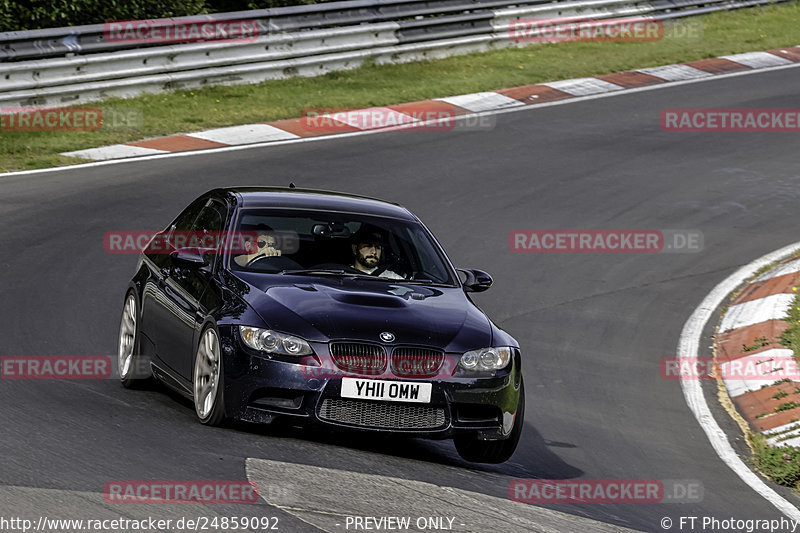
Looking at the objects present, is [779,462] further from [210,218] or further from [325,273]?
[210,218]

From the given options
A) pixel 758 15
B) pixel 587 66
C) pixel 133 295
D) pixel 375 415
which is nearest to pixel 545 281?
pixel 133 295

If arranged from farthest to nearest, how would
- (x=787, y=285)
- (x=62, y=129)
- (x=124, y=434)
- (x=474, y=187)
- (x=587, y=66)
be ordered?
(x=587, y=66), (x=62, y=129), (x=474, y=187), (x=787, y=285), (x=124, y=434)

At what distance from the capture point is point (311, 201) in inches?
351

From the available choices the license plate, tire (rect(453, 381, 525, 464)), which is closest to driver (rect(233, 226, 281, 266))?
the license plate

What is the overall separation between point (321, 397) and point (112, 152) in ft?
32.5

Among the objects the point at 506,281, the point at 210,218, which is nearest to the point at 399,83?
the point at 506,281

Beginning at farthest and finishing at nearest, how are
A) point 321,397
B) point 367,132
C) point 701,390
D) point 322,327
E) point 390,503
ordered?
1. point 367,132
2. point 701,390
3. point 322,327
4. point 321,397
5. point 390,503

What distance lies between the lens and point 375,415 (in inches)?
288

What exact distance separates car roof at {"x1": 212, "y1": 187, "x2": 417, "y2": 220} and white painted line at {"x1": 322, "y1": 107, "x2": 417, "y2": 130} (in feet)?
30.2

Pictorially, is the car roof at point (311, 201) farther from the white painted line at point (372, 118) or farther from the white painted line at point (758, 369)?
the white painted line at point (372, 118)

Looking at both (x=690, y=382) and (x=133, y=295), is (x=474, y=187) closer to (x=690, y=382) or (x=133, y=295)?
(x=690, y=382)

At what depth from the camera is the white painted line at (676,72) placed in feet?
73.5

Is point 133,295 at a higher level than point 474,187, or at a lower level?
higher

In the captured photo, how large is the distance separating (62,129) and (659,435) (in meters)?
10.6
